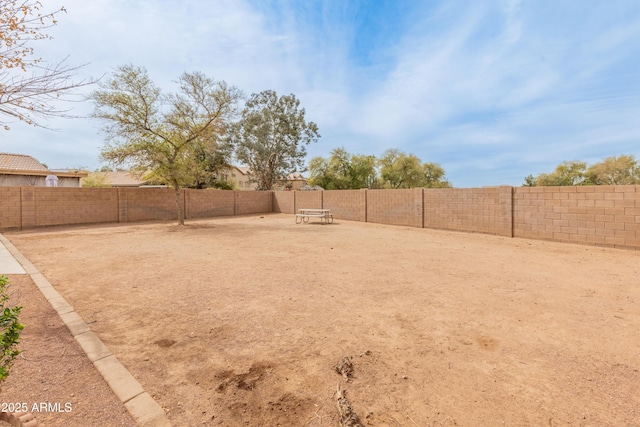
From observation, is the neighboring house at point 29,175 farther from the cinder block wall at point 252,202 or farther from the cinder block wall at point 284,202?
the cinder block wall at point 284,202

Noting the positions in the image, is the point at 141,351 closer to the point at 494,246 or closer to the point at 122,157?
the point at 494,246

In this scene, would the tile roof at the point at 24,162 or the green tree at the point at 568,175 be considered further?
the green tree at the point at 568,175

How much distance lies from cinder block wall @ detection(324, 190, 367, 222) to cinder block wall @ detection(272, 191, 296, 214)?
12.6ft

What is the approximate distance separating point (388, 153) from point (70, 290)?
125ft

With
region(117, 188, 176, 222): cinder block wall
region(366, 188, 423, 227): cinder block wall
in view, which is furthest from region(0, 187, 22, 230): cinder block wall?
region(366, 188, 423, 227): cinder block wall

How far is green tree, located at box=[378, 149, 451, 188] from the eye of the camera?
120 feet

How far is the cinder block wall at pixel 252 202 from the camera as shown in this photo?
21094mm

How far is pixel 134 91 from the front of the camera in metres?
12.4

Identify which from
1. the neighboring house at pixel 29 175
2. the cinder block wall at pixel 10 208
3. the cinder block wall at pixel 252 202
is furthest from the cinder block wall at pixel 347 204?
the neighboring house at pixel 29 175

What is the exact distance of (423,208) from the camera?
41.9 feet

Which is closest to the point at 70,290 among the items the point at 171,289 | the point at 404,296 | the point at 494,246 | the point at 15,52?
the point at 171,289

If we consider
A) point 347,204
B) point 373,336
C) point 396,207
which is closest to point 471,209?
point 396,207

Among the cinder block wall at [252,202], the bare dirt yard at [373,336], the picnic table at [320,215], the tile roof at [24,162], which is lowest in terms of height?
the bare dirt yard at [373,336]

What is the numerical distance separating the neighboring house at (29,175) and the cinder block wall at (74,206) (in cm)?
367
